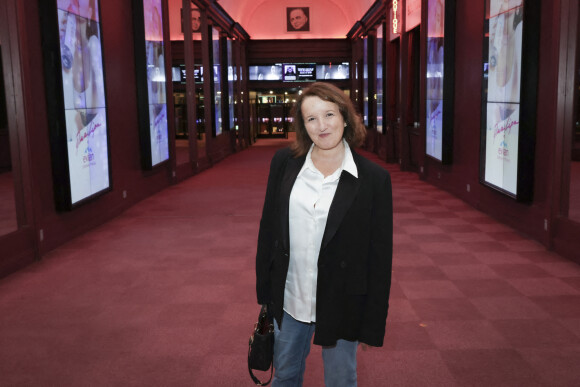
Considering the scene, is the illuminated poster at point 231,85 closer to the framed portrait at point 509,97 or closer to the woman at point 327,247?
the framed portrait at point 509,97

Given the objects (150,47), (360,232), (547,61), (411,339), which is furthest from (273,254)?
(150,47)

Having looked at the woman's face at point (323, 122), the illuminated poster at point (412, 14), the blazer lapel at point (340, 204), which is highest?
the illuminated poster at point (412, 14)

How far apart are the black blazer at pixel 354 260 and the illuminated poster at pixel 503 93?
486 centimetres

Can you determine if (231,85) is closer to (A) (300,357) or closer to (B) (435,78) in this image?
(B) (435,78)

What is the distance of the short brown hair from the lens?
210cm

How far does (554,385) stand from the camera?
297 centimetres

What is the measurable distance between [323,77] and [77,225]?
55.9 feet

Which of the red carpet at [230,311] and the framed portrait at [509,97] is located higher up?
the framed portrait at [509,97]

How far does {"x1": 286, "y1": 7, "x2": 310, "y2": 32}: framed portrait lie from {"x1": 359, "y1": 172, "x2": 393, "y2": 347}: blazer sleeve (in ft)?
72.2

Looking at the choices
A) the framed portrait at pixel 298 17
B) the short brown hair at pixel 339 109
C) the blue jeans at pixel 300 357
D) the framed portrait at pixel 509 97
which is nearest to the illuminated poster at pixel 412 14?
the framed portrait at pixel 509 97

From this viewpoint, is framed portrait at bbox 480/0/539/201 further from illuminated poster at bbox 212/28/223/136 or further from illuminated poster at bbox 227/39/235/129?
illuminated poster at bbox 227/39/235/129

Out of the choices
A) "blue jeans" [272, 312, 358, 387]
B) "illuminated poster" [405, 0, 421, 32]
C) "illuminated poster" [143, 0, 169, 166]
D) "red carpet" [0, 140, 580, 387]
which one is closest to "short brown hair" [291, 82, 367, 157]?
"blue jeans" [272, 312, 358, 387]

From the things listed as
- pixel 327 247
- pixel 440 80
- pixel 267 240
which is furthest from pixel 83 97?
pixel 440 80

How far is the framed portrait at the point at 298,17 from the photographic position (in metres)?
23.0
